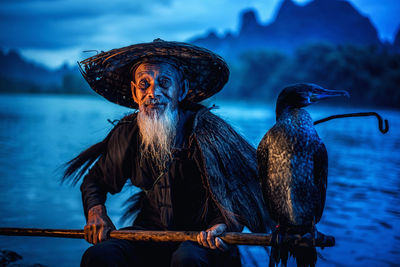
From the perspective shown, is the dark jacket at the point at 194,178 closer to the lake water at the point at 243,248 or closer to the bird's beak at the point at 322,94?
the lake water at the point at 243,248

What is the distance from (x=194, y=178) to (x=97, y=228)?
1.78 feet

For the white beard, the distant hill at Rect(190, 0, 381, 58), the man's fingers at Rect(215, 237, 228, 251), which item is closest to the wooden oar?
the man's fingers at Rect(215, 237, 228, 251)

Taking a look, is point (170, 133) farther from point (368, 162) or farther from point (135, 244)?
point (368, 162)

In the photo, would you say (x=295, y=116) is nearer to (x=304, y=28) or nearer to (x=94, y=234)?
(x=94, y=234)

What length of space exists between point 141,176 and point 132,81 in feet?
1.75

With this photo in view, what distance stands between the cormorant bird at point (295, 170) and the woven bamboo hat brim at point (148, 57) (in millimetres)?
576

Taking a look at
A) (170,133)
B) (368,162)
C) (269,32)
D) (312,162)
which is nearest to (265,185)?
(312,162)

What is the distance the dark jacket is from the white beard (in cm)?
6

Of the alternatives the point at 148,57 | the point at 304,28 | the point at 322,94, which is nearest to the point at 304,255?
the point at 322,94

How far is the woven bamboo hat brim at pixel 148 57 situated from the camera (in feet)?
6.03

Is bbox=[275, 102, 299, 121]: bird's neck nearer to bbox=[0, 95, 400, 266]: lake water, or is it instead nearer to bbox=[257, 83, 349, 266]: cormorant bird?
bbox=[257, 83, 349, 266]: cormorant bird

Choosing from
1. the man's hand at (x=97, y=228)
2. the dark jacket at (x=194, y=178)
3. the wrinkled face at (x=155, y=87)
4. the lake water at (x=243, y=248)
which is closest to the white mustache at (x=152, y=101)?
the wrinkled face at (x=155, y=87)

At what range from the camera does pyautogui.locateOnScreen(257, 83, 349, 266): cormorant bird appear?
148 cm

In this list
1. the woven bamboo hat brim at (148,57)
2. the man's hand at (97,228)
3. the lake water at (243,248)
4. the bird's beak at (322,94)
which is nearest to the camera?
the bird's beak at (322,94)
